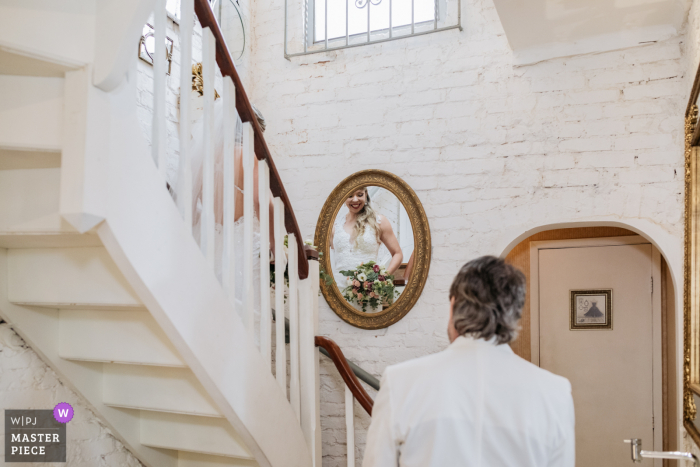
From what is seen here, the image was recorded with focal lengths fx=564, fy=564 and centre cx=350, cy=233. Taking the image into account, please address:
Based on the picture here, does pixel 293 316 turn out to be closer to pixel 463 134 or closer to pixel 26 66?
pixel 26 66

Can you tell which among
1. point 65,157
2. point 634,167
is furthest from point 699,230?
point 65,157

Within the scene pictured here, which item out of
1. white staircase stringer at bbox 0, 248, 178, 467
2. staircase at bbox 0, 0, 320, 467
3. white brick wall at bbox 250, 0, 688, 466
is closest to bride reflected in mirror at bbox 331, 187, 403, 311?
white brick wall at bbox 250, 0, 688, 466

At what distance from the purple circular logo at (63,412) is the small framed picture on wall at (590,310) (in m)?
3.64

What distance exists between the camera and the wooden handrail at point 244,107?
1853 millimetres

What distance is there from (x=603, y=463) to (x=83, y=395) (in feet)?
12.3

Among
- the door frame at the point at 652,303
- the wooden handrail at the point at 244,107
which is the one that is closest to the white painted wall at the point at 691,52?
the door frame at the point at 652,303

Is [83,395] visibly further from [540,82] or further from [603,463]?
[603,463]

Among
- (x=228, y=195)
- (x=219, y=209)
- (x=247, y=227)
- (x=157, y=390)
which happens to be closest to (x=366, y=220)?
(x=219, y=209)

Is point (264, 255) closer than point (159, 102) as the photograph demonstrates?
No

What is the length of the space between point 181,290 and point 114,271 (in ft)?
0.69

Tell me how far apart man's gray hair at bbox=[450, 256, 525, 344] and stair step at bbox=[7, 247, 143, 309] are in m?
0.97

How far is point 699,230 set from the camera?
2.29m

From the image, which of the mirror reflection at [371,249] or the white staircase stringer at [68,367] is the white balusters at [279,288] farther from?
the mirror reflection at [371,249]

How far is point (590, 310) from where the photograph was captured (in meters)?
4.42
